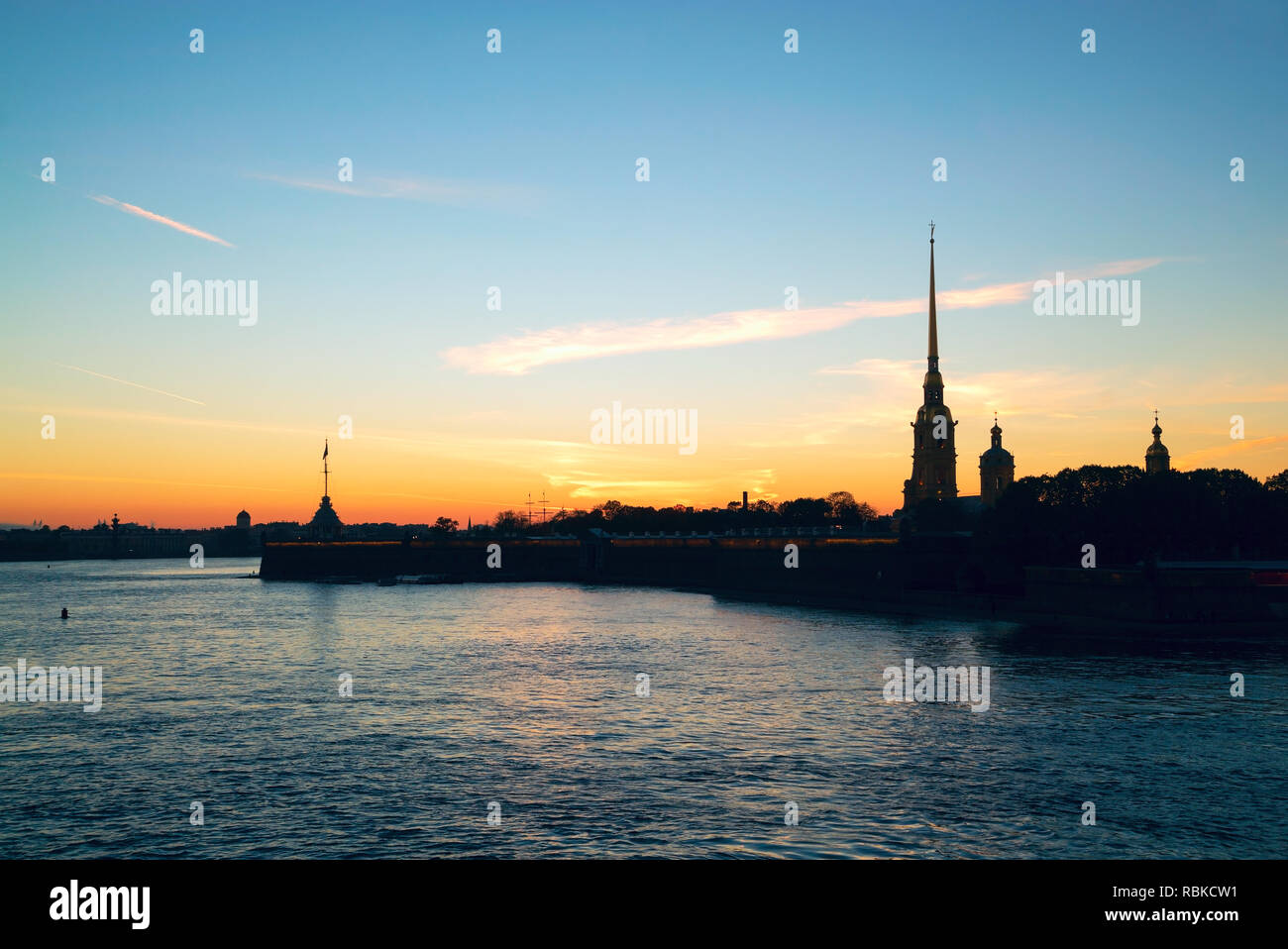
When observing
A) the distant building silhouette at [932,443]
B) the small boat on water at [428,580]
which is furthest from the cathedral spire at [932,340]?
the small boat on water at [428,580]

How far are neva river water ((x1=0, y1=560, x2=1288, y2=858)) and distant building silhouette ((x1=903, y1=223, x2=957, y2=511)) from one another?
119047 millimetres

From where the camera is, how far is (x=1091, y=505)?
8419cm

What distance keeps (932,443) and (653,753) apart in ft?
507

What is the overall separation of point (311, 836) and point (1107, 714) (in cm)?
2614

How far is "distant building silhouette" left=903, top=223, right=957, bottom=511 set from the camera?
172 meters

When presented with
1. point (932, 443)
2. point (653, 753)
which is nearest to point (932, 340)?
point (932, 443)

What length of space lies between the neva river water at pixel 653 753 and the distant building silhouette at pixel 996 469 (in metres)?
116

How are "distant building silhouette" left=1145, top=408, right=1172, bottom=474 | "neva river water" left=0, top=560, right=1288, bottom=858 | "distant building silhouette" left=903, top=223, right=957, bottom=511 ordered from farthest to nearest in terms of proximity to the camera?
1. "distant building silhouette" left=903, top=223, right=957, bottom=511
2. "distant building silhouette" left=1145, top=408, right=1172, bottom=474
3. "neva river water" left=0, top=560, right=1288, bottom=858

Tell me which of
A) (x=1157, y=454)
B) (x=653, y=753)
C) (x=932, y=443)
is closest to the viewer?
(x=653, y=753)

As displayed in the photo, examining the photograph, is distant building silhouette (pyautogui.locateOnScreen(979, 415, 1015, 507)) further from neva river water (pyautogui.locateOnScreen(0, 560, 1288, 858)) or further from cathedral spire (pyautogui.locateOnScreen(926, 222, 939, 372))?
neva river water (pyautogui.locateOnScreen(0, 560, 1288, 858))

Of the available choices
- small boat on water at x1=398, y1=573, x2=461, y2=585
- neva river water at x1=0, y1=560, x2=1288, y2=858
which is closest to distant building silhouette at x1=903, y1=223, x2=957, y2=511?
small boat on water at x1=398, y1=573, x2=461, y2=585

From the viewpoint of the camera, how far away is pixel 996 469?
167 meters

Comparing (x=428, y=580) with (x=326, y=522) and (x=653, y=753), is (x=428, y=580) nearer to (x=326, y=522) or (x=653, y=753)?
(x=326, y=522)
